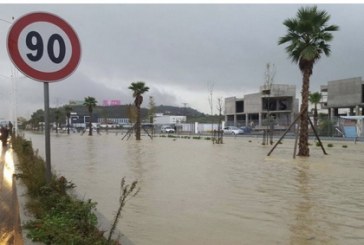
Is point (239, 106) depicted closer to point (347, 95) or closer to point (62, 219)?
point (347, 95)

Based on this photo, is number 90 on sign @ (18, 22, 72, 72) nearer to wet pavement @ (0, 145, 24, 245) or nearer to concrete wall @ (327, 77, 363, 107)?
wet pavement @ (0, 145, 24, 245)

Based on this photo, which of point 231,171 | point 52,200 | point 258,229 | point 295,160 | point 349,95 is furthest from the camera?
point 349,95

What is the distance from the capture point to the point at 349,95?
2470 inches

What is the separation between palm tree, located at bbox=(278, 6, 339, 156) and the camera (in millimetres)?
20500

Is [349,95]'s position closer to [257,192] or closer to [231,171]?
[231,171]

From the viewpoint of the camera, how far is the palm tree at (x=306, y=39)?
20.5 metres

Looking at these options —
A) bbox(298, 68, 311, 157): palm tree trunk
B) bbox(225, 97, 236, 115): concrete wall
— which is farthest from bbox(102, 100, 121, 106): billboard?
bbox(298, 68, 311, 157): palm tree trunk

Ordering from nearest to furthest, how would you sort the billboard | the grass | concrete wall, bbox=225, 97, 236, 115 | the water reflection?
the grass → the water reflection → concrete wall, bbox=225, 97, 236, 115 → the billboard

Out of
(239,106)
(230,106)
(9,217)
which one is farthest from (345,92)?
(9,217)

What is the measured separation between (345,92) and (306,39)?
46.7m

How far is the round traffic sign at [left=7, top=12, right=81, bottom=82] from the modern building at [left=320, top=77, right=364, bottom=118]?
200 feet

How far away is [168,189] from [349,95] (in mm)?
57638

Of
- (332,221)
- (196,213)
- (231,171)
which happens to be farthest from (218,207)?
A: (231,171)

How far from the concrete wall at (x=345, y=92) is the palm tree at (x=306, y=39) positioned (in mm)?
43518
